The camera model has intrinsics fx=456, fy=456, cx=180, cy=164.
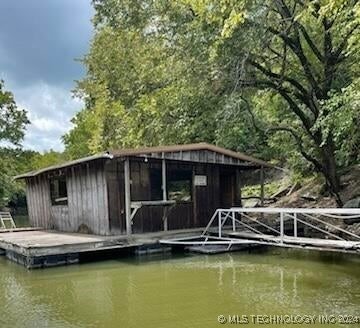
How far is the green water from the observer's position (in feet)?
20.9

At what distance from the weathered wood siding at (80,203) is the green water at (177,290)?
1.90m

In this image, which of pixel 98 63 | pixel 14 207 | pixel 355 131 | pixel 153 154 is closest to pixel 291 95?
pixel 355 131

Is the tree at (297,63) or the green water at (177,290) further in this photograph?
the tree at (297,63)

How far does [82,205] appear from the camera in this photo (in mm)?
13227

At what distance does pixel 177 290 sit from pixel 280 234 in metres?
3.50

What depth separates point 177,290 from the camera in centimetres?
785

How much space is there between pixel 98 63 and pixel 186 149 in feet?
37.2

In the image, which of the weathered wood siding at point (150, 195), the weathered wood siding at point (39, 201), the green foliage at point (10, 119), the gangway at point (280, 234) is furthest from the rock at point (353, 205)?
the green foliage at point (10, 119)

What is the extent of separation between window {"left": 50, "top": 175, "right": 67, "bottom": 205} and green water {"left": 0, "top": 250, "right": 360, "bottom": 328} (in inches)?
149

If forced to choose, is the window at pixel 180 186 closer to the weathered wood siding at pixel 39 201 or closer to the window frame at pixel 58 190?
the window frame at pixel 58 190

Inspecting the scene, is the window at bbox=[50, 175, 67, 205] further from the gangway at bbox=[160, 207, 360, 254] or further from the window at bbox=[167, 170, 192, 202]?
the gangway at bbox=[160, 207, 360, 254]

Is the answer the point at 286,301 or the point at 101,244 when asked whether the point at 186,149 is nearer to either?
the point at 101,244

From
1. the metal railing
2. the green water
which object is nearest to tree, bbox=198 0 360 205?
the metal railing

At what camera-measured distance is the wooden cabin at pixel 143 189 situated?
39.8ft
